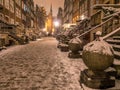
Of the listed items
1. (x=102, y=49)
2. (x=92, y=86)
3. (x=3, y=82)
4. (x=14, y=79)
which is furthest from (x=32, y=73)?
(x=102, y=49)

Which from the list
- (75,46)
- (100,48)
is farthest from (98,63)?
(75,46)

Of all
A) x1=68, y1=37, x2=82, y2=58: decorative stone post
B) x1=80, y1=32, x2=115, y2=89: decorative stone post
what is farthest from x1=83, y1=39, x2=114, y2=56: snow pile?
x1=68, y1=37, x2=82, y2=58: decorative stone post

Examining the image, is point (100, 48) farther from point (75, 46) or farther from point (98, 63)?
point (75, 46)

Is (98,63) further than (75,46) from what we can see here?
No

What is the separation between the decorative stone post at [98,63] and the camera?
4.29 meters

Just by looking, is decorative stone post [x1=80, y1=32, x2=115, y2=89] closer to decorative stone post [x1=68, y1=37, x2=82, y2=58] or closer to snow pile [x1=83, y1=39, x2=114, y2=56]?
snow pile [x1=83, y1=39, x2=114, y2=56]

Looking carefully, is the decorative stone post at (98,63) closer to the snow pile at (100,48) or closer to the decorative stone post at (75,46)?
the snow pile at (100,48)

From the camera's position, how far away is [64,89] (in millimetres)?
4383

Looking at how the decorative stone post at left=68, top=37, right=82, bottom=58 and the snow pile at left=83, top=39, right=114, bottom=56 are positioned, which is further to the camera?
the decorative stone post at left=68, top=37, right=82, bottom=58

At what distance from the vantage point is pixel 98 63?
4293 mm

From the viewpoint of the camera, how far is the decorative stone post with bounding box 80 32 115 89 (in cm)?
429

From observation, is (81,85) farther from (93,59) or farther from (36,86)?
(36,86)

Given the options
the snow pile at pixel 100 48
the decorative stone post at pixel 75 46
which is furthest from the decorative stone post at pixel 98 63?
the decorative stone post at pixel 75 46

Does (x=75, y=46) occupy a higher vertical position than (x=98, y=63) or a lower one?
higher
